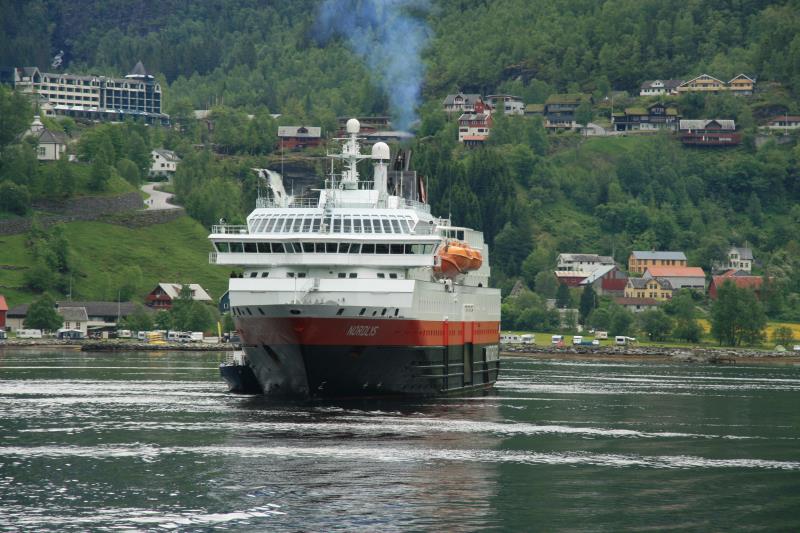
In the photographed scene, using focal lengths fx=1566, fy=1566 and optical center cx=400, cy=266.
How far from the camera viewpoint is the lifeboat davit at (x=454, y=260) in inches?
3888

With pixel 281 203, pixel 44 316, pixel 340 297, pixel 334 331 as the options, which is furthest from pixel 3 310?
pixel 334 331

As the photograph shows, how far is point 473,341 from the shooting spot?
4168 inches

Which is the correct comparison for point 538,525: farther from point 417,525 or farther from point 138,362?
point 138,362

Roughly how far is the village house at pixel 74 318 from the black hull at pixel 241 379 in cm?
10004

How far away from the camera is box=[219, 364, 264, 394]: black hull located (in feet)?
320

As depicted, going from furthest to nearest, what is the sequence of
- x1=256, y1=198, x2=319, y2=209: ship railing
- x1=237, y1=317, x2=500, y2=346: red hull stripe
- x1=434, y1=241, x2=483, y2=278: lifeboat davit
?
1. x1=434, y1=241, x2=483, y2=278: lifeboat davit
2. x1=256, y1=198, x2=319, y2=209: ship railing
3. x1=237, y1=317, x2=500, y2=346: red hull stripe

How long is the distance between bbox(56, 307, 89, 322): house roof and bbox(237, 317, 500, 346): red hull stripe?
111m

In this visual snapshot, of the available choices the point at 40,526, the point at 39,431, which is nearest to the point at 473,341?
Result: the point at 39,431

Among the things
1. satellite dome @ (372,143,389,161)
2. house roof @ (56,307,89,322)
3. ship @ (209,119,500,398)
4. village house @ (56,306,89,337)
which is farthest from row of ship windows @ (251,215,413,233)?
house roof @ (56,307,89,322)

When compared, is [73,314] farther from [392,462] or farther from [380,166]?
[392,462]

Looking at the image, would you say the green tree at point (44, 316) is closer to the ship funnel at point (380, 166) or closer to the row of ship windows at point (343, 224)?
the ship funnel at point (380, 166)

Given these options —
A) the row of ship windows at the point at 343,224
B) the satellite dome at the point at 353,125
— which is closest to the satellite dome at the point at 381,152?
the satellite dome at the point at 353,125

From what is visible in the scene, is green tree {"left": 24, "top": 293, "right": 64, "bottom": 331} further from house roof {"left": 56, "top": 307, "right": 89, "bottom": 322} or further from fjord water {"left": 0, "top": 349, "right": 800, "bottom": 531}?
fjord water {"left": 0, "top": 349, "right": 800, "bottom": 531}

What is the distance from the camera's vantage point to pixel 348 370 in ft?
283
